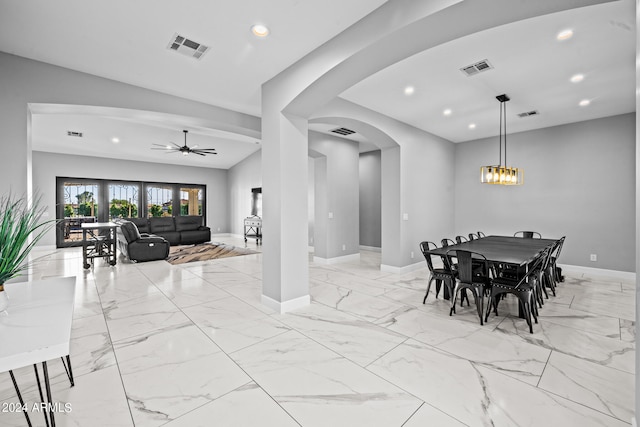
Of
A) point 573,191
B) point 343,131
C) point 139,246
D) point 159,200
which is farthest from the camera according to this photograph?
point 159,200

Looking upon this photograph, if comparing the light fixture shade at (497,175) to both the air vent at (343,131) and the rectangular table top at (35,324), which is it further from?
the rectangular table top at (35,324)

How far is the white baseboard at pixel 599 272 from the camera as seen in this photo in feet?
16.8

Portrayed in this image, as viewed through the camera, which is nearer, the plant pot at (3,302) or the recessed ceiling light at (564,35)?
the plant pot at (3,302)

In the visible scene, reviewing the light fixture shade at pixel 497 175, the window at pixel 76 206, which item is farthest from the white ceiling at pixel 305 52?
the window at pixel 76 206

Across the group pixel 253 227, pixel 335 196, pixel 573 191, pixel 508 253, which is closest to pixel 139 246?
pixel 253 227

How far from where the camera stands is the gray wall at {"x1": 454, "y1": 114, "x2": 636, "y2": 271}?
5.18 m

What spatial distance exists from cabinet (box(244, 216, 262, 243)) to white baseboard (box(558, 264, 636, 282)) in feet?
27.2

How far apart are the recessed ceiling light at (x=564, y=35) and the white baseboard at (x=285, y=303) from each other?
13.2 ft

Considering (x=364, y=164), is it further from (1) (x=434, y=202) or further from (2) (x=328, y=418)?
(2) (x=328, y=418)

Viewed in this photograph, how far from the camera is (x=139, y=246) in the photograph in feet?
21.4

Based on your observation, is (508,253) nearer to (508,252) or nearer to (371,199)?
(508,252)

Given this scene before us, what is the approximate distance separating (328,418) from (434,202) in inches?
221

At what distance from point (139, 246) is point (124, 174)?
500 centimetres

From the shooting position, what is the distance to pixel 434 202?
650 cm
